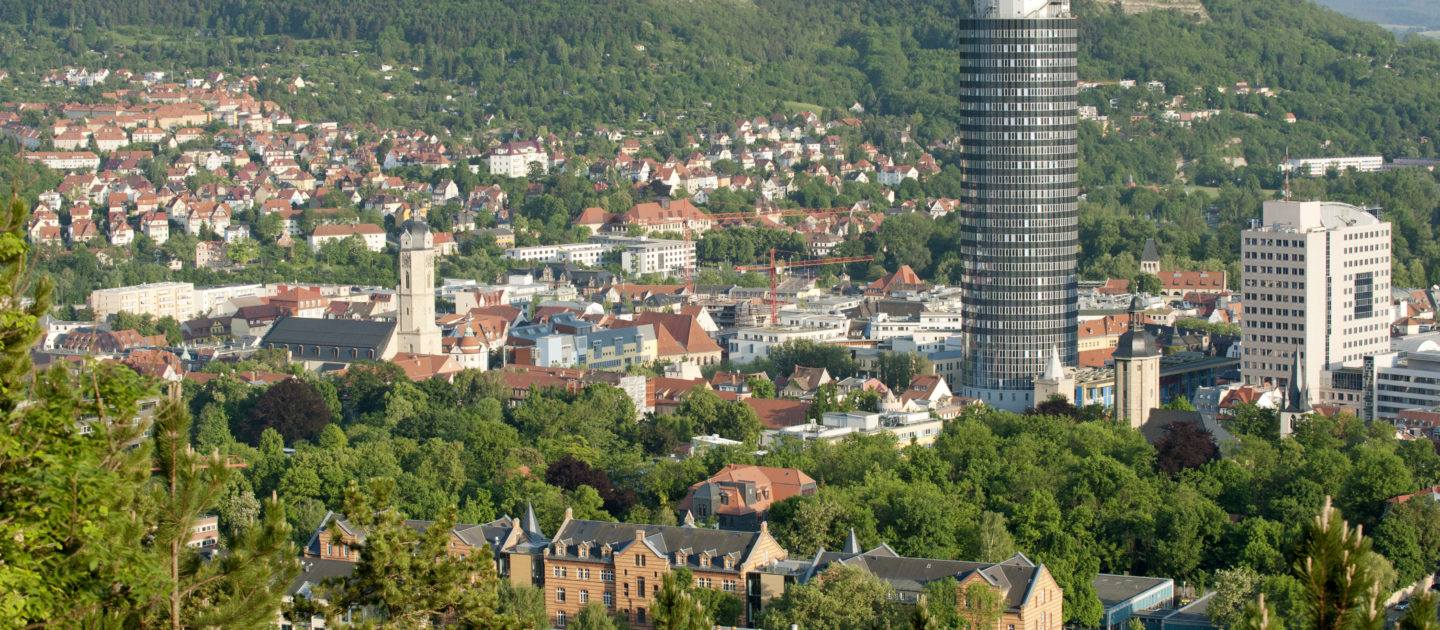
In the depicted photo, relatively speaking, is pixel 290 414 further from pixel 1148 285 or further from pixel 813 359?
pixel 1148 285

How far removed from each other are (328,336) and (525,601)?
33.4m

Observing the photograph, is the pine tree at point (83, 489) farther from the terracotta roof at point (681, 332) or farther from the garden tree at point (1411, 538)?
the terracotta roof at point (681, 332)

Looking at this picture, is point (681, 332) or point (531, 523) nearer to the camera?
point (531, 523)

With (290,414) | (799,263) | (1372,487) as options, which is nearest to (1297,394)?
(1372,487)

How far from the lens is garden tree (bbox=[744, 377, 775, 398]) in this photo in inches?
2399

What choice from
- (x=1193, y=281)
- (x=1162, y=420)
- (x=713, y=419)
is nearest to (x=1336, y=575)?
(x=1162, y=420)

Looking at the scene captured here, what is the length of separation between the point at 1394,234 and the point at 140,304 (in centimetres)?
5016

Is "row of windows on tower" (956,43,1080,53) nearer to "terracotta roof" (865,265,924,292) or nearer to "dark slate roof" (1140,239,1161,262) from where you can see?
"terracotta roof" (865,265,924,292)

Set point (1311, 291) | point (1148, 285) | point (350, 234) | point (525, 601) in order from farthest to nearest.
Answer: point (350, 234)
point (1148, 285)
point (1311, 291)
point (525, 601)

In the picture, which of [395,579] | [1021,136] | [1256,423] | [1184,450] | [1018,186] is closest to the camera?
[395,579]

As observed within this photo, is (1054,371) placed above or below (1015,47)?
below

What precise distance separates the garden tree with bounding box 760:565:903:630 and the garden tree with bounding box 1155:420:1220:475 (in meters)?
12.1

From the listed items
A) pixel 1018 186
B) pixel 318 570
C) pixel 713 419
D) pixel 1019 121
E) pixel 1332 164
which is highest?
pixel 1019 121

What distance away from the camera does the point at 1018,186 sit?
6097 cm
